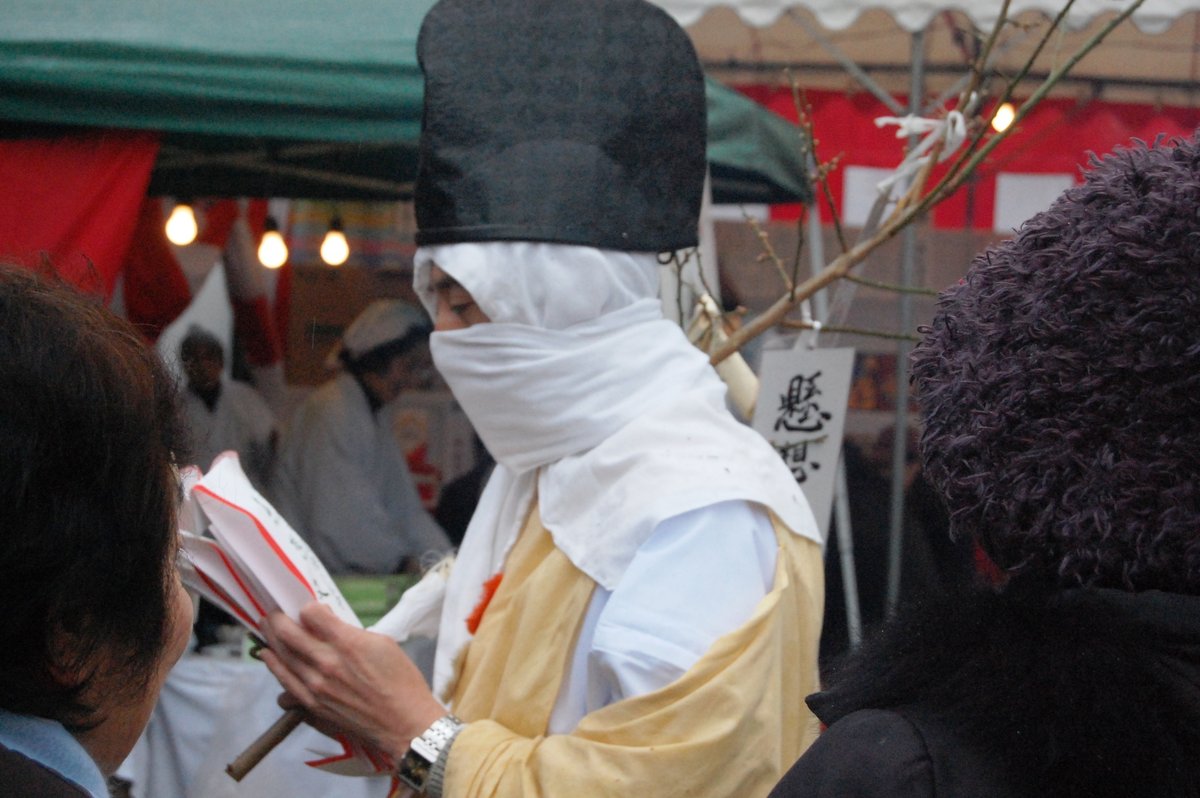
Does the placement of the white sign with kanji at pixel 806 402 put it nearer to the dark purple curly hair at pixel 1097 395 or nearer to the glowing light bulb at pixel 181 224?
the dark purple curly hair at pixel 1097 395

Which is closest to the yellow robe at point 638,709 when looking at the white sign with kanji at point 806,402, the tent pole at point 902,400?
the white sign with kanji at point 806,402

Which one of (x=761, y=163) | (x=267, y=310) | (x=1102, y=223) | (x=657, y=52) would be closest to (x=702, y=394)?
(x=657, y=52)

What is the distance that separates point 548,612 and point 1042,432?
1025mm

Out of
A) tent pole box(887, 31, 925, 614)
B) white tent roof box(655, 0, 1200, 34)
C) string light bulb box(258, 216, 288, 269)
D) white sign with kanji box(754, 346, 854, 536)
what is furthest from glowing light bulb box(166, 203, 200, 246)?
white sign with kanji box(754, 346, 854, 536)

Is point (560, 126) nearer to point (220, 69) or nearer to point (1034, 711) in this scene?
point (1034, 711)

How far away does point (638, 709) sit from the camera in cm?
156

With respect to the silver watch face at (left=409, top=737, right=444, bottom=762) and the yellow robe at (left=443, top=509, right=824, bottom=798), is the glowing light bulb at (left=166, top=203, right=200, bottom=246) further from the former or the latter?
the silver watch face at (left=409, top=737, right=444, bottom=762)

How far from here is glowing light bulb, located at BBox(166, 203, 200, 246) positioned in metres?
5.00

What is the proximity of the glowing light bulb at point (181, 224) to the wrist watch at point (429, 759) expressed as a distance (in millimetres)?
3818

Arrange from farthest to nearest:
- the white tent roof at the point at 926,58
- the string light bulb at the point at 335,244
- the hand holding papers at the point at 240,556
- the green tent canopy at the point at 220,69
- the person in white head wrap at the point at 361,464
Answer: the white tent roof at the point at 926,58
the string light bulb at the point at 335,244
the person in white head wrap at the point at 361,464
the green tent canopy at the point at 220,69
the hand holding papers at the point at 240,556

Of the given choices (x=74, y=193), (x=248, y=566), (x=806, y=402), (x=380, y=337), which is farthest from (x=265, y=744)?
(x=380, y=337)

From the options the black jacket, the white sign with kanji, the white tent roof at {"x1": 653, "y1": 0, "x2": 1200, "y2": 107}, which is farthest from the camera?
the white tent roof at {"x1": 653, "y1": 0, "x2": 1200, "y2": 107}

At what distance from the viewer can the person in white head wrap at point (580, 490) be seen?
1594mm

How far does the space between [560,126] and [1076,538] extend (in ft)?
4.49
